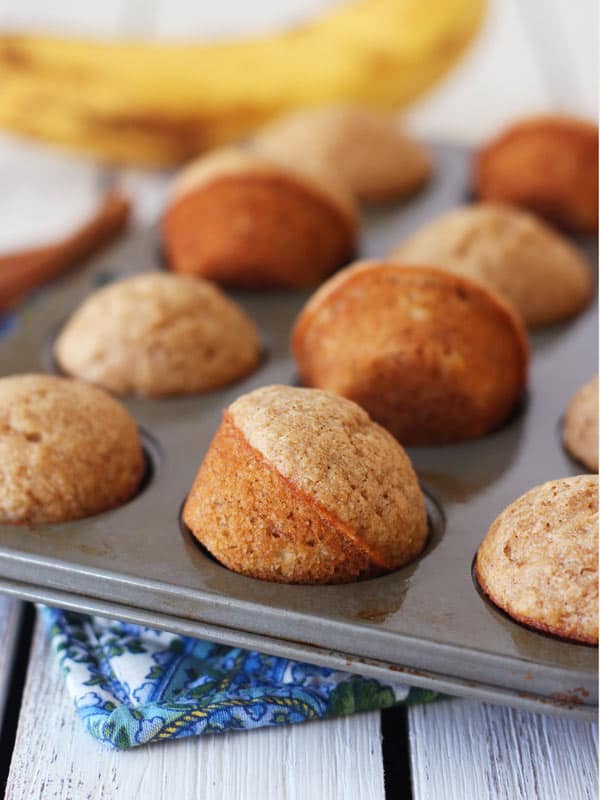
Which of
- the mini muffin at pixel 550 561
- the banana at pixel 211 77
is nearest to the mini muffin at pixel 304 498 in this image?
the mini muffin at pixel 550 561

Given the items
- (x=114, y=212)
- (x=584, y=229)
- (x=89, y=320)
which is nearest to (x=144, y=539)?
(x=89, y=320)

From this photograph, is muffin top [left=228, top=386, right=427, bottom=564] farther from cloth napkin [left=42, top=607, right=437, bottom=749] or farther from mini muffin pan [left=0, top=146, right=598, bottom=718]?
cloth napkin [left=42, top=607, right=437, bottom=749]

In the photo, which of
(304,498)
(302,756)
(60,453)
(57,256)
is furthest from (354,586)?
(57,256)

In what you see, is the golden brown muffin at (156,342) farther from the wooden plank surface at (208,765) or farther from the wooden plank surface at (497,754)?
the wooden plank surface at (497,754)

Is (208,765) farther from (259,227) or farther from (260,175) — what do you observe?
(260,175)

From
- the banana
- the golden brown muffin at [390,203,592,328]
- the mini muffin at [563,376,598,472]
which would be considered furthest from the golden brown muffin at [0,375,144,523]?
the banana

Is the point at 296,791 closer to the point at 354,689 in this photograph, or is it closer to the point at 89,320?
the point at 354,689

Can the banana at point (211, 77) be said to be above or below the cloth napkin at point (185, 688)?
below

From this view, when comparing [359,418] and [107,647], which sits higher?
[359,418]
